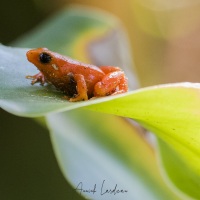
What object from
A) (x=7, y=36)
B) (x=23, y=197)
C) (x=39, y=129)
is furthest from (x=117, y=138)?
(x=7, y=36)

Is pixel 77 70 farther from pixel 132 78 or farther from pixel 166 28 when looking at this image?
pixel 166 28

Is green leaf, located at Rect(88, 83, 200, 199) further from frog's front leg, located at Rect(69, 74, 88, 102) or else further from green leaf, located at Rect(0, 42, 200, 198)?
frog's front leg, located at Rect(69, 74, 88, 102)

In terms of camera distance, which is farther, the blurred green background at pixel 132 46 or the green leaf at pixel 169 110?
the blurred green background at pixel 132 46

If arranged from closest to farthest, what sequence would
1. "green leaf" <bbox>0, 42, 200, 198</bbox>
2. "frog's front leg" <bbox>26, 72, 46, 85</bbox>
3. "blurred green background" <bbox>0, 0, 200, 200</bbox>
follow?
"green leaf" <bbox>0, 42, 200, 198</bbox> < "frog's front leg" <bbox>26, 72, 46, 85</bbox> < "blurred green background" <bbox>0, 0, 200, 200</bbox>

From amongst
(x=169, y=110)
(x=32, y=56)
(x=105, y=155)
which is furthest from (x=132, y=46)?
(x=169, y=110)

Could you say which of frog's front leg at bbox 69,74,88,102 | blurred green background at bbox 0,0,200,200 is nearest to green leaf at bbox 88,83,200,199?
frog's front leg at bbox 69,74,88,102

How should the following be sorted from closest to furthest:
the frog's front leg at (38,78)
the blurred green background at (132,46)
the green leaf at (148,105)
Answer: the green leaf at (148,105) < the frog's front leg at (38,78) < the blurred green background at (132,46)

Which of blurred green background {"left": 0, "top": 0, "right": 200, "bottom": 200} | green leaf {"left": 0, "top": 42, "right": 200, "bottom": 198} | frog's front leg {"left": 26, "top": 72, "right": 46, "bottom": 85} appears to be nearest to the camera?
green leaf {"left": 0, "top": 42, "right": 200, "bottom": 198}

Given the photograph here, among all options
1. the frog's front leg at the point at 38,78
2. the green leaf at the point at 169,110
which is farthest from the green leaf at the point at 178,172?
the frog's front leg at the point at 38,78

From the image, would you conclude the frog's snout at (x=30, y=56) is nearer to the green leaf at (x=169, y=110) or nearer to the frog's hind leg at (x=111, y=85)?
the frog's hind leg at (x=111, y=85)
